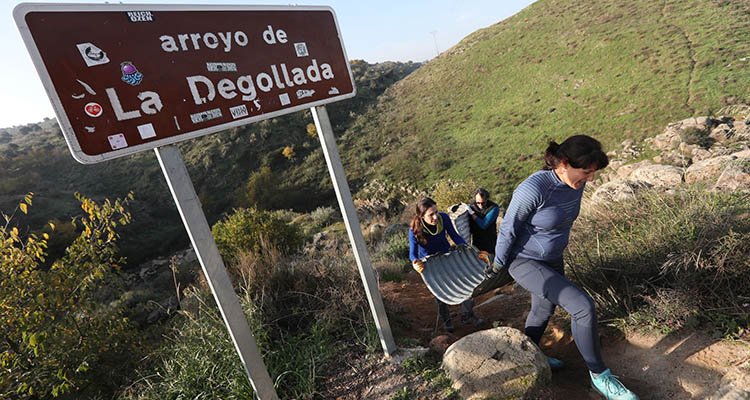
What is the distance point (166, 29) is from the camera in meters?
1.72

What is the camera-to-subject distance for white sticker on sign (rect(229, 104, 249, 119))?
193cm

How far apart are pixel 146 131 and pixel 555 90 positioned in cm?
2515

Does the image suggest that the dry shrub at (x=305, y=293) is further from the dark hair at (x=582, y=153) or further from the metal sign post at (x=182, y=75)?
the dark hair at (x=582, y=153)

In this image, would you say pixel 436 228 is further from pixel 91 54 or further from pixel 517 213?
→ pixel 91 54

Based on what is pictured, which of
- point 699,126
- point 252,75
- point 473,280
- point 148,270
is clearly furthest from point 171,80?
point 148,270

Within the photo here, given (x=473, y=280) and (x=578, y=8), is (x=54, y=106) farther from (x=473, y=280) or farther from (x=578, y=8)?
(x=578, y=8)

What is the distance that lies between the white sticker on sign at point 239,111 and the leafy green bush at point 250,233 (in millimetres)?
6496

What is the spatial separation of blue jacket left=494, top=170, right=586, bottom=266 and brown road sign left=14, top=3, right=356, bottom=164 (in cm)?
147

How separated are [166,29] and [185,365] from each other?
2450 millimetres

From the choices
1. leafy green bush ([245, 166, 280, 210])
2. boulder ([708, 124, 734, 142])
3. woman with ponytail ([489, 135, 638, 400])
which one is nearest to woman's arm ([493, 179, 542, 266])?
woman with ponytail ([489, 135, 638, 400])

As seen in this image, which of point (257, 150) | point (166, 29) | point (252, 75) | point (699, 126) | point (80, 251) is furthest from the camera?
point (257, 150)

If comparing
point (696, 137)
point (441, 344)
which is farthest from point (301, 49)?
point (696, 137)

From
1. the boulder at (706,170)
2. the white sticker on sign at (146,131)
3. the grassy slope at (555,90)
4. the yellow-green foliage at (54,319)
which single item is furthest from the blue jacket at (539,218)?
the grassy slope at (555,90)

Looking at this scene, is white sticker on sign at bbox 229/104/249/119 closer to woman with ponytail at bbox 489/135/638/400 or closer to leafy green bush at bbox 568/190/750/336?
woman with ponytail at bbox 489/135/638/400
